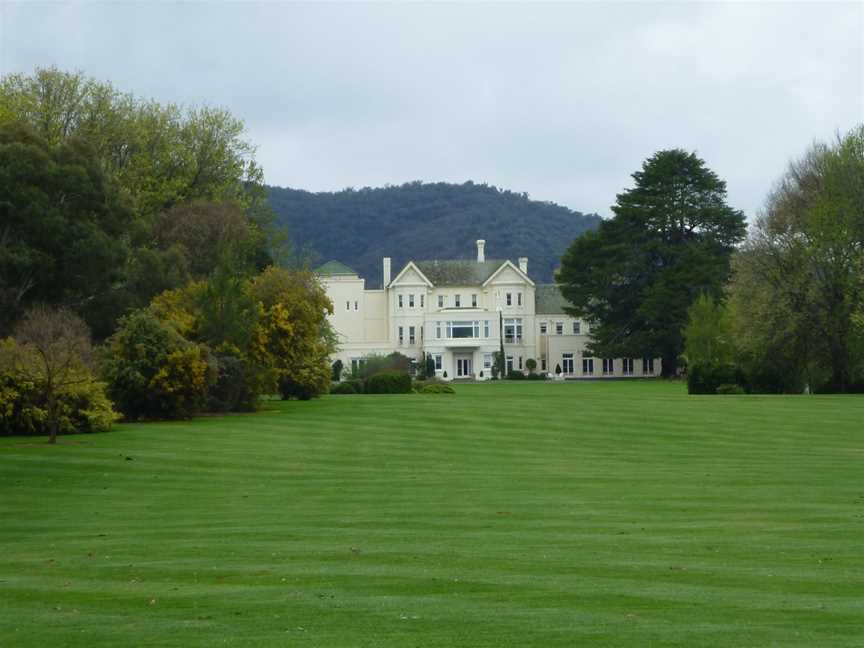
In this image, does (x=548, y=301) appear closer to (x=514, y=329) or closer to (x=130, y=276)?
(x=514, y=329)

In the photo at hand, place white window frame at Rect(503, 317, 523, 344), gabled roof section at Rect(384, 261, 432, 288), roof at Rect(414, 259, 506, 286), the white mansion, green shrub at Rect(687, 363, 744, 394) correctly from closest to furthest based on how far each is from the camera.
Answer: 1. green shrub at Rect(687, 363, 744, 394)
2. the white mansion
3. gabled roof section at Rect(384, 261, 432, 288)
4. white window frame at Rect(503, 317, 523, 344)
5. roof at Rect(414, 259, 506, 286)

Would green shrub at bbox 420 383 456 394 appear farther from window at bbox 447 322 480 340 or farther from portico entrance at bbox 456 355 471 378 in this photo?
portico entrance at bbox 456 355 471 378

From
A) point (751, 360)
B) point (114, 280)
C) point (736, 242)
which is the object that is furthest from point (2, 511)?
point (736, 242)

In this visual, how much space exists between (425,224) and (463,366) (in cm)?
7681

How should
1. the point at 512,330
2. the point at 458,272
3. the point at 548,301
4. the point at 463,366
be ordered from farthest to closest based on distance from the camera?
the point at 548,301 → the point at 458,272 → the point at 512,330 → the point at 463,366

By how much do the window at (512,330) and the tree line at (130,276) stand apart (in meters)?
43.0

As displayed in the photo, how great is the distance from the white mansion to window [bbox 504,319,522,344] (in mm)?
89

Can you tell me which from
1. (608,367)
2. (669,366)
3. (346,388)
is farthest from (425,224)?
(346,388)

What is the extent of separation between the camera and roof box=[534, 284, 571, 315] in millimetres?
109356

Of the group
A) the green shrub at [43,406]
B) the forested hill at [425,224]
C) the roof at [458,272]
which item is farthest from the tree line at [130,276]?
the forested hill at [425,224]

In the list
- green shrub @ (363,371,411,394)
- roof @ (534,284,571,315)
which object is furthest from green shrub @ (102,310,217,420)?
roof @ (534,284,571,315)

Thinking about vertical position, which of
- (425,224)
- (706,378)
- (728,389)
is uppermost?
(425,224)

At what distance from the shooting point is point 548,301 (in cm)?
11044

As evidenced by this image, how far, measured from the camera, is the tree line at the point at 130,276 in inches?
1475
